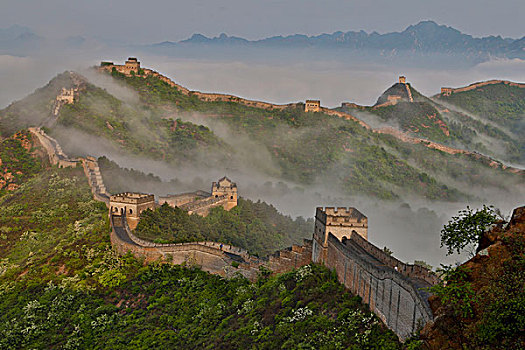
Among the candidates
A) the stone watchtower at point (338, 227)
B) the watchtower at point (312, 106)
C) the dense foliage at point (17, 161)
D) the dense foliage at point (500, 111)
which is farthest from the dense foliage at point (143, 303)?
the dense foliage at point (500, 111)

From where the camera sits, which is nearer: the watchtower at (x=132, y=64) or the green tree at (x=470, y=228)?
the green tree at (x=470, y=228)

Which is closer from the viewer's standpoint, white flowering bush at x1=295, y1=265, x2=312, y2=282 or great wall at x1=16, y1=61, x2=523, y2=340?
great wall at x1=16, y1=61, x2=523, y2=340

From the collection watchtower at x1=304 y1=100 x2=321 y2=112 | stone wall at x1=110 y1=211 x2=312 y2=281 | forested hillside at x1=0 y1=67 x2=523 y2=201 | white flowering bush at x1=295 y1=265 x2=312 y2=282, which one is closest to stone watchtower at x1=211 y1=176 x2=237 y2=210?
stone wall at x1=110 y1=211 x2=312 y2=281

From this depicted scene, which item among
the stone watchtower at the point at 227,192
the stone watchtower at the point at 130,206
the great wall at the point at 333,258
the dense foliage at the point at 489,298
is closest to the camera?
the dense foliage at the point at 489,298

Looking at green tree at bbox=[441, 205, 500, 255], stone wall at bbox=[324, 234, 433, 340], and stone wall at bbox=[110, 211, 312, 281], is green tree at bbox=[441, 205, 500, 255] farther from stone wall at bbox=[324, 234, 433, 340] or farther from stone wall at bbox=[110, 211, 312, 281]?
stone wall at bbox=[110, 211, 312, 281]

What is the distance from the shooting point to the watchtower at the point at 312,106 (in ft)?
420

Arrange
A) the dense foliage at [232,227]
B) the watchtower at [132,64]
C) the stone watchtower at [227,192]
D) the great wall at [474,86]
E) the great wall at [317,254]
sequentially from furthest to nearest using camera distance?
the great wall at [474,86] → the watchtower at [132,64] → the stone watchtower at [227,192] → the dense foliage at [232,227] → the great wall at [317,254]

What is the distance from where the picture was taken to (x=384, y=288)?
2078cm

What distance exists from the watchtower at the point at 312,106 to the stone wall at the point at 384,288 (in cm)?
10198

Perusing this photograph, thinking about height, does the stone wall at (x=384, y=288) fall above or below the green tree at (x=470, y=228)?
below

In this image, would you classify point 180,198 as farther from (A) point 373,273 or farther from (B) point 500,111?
(B) point 500,111

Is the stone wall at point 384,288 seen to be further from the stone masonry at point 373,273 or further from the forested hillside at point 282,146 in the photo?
the forested hillside at point 282,146

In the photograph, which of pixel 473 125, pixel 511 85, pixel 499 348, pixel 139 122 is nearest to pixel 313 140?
pixel 139 122

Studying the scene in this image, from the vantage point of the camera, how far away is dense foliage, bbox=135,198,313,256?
144 ft
